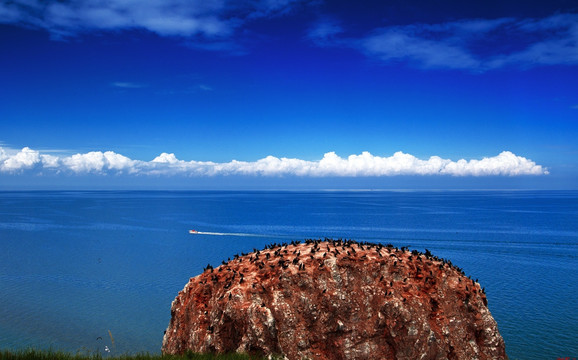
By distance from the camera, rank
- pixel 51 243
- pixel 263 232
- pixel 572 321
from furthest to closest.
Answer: pixel 263 232 < pixel 51 243 < pixel 572 321

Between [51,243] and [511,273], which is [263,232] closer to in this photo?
[51,243]

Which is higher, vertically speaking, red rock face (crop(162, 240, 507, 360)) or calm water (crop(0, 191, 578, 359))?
red rock face (crop(162, 240, 507, 360))

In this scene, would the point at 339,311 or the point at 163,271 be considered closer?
the point at 339,311

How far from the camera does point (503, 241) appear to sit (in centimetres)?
9238

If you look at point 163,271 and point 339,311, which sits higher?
point 339,311

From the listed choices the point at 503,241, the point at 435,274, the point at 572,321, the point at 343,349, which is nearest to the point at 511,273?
the point at 572,321

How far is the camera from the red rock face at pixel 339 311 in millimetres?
17109

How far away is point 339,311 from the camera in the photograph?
57.3 ft

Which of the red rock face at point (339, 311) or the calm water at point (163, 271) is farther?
the calm water at point (163, 271)

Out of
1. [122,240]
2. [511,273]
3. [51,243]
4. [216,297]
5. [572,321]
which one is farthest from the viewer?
[122,240]

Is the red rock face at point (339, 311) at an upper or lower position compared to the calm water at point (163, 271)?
upper

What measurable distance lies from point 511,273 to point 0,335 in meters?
64.3

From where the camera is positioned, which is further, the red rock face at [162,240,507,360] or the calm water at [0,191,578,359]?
the calm water at [0,191,578,359]

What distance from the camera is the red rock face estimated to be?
17.1 metres
